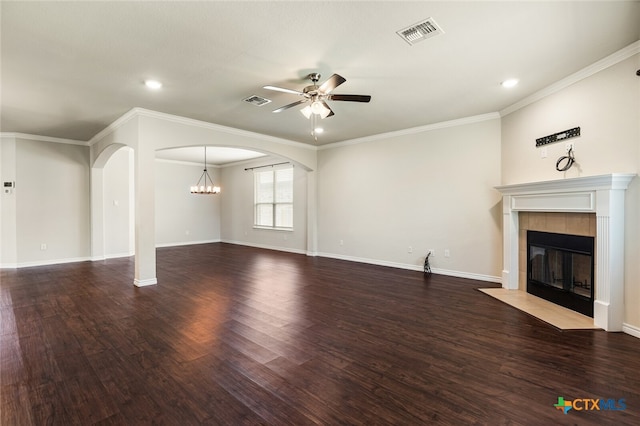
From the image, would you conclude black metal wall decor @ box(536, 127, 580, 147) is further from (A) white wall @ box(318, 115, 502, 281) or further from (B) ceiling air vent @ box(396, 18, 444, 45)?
(B) ceiling air vent @ box(396, 18, 444, 45)

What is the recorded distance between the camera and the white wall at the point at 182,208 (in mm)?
9375

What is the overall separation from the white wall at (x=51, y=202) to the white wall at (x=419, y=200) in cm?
592

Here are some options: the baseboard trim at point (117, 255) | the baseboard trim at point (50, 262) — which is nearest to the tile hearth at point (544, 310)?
the baseboard trim at point (117, 255)

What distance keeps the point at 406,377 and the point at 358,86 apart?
3.28 m

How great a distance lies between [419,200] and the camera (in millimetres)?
5727

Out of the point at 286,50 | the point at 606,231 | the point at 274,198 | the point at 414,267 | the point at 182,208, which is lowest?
the point at 414,267

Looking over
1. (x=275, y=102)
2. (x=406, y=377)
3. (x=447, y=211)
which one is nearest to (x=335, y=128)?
(x=275, y=102)

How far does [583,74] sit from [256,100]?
4.11 meters

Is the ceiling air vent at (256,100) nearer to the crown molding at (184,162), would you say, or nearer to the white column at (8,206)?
the white column at (8,206)

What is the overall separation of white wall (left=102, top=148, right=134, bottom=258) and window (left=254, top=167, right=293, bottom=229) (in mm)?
3532

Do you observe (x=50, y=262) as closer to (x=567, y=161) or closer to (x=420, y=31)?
(x=420, y=31)

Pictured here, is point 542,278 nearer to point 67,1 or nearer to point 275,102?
point 275,102

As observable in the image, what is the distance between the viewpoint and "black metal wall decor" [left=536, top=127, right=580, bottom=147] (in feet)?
11.5

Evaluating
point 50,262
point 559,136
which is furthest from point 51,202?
point 559,136
